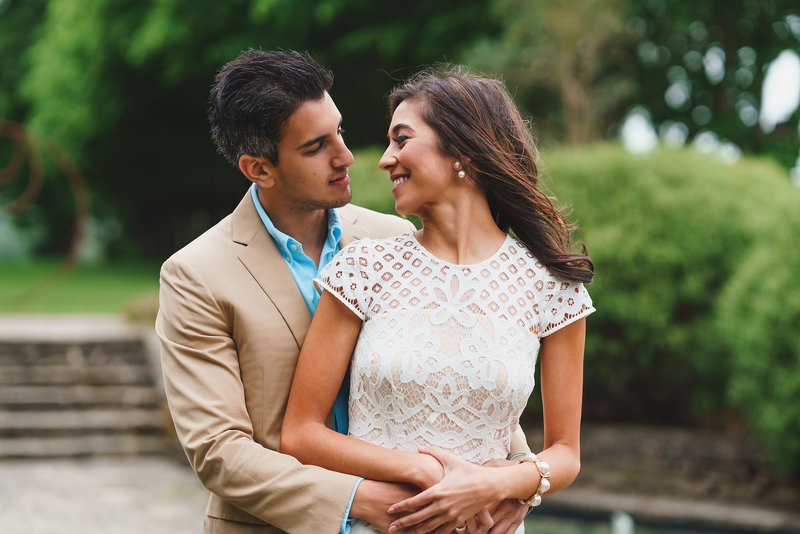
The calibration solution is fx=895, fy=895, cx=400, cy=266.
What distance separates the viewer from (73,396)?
9195 mm

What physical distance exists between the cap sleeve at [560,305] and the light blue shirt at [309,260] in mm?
521

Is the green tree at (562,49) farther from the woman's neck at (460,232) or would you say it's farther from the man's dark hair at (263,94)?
the woman's neck at (460,232)

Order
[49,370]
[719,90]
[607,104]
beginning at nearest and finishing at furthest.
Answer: [49,370], [607,104], [719,90]

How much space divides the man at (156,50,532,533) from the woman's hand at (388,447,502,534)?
6 centimetres

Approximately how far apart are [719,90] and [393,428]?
54.3 feet

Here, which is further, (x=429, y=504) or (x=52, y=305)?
(x=52, y=305)

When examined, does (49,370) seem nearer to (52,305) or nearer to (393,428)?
(52,305)

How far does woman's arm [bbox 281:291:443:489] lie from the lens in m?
2.13

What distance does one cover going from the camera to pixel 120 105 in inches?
775

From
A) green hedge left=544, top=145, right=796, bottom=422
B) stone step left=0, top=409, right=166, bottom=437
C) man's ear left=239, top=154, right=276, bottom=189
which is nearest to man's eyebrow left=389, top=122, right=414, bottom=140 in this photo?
man's ear left=239, top=154, right=276, bottom=189

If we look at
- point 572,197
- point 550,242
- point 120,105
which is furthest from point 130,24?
point 550,242

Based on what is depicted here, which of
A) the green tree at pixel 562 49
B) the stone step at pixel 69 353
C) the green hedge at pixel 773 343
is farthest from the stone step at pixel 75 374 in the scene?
the green tree at pixel 562 49

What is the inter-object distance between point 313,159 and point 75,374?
7.82 m

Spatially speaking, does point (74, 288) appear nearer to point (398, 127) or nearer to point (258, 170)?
point (258, 170)
